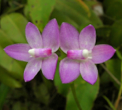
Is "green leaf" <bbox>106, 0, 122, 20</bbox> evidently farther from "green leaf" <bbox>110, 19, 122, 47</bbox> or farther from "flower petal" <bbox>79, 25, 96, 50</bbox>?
"flower petal" <bbox>79, 25, 96, 50</bbox>

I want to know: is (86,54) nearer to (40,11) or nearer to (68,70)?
(68,70)

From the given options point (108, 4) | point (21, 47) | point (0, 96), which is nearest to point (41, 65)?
point (21, 47)

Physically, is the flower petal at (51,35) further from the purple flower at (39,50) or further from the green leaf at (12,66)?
the green leaf at (12,66)

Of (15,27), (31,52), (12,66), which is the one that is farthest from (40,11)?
(31,52)

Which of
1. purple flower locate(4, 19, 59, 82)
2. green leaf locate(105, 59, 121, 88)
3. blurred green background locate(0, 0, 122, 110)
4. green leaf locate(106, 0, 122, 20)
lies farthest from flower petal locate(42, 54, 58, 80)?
green leaf locate(106, 0, 122, 20)

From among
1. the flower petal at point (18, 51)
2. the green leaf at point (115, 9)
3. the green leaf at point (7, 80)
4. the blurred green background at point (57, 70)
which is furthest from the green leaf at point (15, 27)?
the green leaf at point (115, 9)

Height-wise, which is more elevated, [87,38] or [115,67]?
[87,38]
